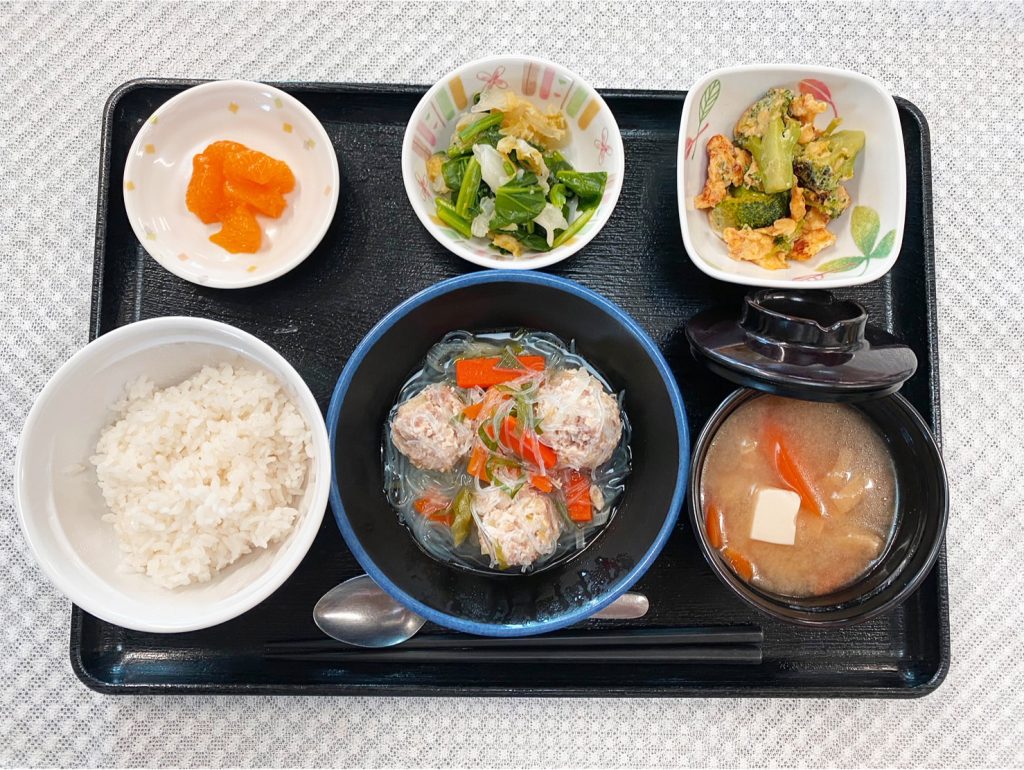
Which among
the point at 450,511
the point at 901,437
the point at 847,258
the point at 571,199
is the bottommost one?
the point at 450,511

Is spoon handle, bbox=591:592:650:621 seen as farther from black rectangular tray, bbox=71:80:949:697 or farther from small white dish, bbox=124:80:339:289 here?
small white dish, bbox=124:80:339:289

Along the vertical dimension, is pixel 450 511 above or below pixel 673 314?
below

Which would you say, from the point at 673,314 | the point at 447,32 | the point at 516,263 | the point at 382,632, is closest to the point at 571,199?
the point at 516,263

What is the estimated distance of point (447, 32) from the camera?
2.26 meters

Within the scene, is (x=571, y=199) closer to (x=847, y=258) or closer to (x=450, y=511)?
(x=847, y=258)

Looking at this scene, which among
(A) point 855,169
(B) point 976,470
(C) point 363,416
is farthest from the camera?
(B) point 976,470

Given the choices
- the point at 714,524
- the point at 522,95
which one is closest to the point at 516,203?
the point at 522,95

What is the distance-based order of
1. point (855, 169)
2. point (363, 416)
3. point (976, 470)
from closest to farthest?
point (363, 416) → point (855, 169) → point (976, 470)

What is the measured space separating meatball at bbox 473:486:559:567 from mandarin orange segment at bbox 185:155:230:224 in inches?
44.3

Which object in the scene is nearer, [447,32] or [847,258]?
[847,258]

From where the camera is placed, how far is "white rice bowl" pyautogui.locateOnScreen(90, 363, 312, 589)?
1.69 m

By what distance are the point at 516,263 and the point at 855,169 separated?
102 cm

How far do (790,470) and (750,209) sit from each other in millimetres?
728

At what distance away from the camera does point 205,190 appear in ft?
6.39
